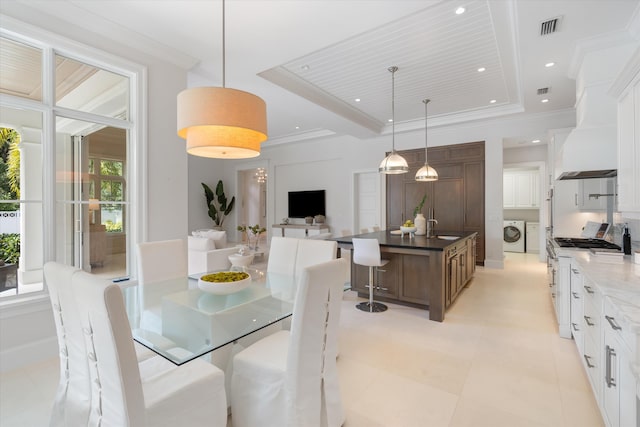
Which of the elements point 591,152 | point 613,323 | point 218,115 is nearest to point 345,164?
point 591,152

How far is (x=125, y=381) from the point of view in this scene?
112 centimetres

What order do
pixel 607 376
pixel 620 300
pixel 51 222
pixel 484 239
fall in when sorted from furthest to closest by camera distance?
pixel 484 239, pixel 51 222, pixel 607 376, pixel 620 300

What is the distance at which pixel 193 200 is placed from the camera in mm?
9430

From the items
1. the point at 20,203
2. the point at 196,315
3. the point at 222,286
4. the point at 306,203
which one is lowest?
the point at 196,315

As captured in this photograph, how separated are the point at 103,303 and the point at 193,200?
29.4ft

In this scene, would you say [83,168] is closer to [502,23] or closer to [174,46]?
[174,46]

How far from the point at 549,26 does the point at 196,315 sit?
12.5 feet

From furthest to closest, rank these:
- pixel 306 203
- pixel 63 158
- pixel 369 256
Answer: pixel 306 203 < pixel 369 256 < pixel 63 158

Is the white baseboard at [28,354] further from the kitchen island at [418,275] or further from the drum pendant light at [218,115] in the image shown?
the kitchen island at [418,275]

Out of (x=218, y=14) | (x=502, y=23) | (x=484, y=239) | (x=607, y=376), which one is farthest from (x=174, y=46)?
(x=484, y=239)

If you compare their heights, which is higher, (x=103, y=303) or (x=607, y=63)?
(x=607, y=63)

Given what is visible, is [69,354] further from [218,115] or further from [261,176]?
[261,176]

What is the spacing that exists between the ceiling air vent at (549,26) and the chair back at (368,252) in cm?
256

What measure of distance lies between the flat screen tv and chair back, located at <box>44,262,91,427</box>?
6804 millimetres
